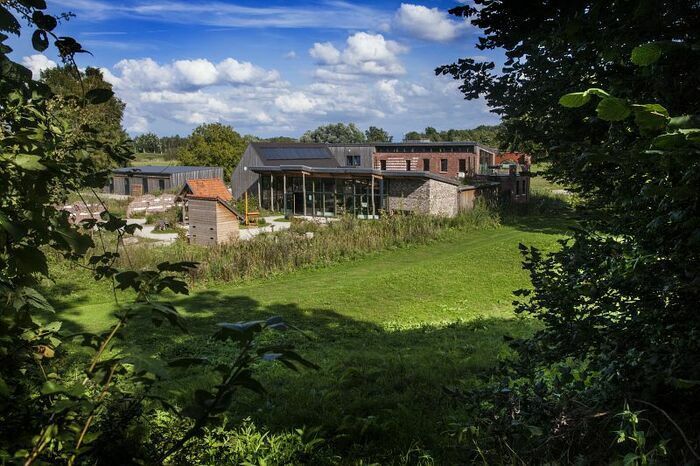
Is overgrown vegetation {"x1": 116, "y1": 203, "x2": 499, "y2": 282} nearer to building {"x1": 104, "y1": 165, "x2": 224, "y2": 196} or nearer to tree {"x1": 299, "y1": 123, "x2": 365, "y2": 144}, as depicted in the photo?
building {"x1": 104, "y1": 165, "x2": 224, "y2": 196}

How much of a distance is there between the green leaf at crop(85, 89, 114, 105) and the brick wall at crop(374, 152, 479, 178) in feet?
129

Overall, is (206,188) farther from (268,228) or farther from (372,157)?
(372,157)

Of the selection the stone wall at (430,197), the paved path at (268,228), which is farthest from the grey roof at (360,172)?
the paved path at (268,228)

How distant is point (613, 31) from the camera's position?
2.32 metres

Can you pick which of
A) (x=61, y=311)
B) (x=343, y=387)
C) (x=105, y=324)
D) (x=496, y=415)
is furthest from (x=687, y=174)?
(x=61, y=311)

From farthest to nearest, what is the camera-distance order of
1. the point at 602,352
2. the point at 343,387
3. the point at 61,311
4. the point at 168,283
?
the point at 61,311
the point at 343,387
the point at 602,352
the point at 168,283

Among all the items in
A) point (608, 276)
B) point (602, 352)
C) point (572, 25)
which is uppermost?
point (572, 25)

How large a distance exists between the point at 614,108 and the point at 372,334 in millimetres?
8392

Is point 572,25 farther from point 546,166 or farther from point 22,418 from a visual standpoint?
point 22,418

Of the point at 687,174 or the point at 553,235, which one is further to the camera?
the point at 553,235

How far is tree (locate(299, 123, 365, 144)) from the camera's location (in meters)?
80.9

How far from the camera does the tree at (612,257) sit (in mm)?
2146

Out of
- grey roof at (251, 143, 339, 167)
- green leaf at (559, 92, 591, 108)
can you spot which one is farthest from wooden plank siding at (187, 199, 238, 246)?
green leaf at (559, 92, 591, 108)

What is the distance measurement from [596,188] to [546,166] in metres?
0.51
